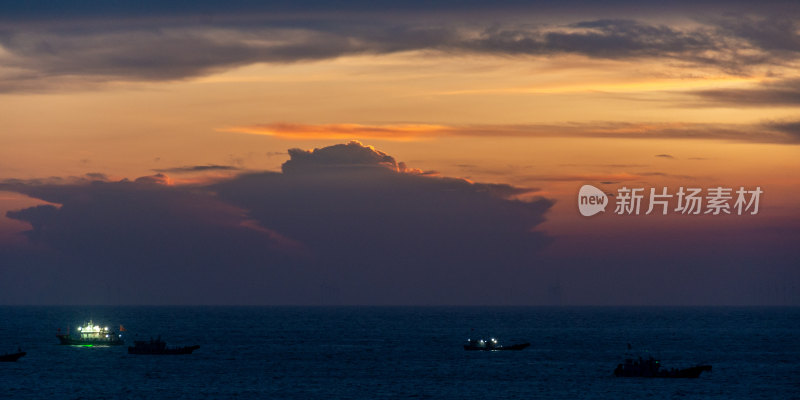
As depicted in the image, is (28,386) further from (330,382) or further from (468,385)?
(468,385)

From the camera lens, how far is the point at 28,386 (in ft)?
575

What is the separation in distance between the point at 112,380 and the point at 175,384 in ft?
44.7

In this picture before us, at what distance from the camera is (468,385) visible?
176 metres

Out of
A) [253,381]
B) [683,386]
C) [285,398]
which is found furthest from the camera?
[253,381]

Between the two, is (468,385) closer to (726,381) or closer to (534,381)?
(534,381)

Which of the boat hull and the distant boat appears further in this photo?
the distant boat

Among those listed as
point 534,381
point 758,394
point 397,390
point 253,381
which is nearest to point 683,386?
point 758,394

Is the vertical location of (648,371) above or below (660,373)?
above

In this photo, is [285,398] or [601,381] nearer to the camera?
[285,398]

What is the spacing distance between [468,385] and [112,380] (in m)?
62.8

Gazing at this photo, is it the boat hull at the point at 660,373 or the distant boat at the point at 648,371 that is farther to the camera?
the distant boat at the point at 648,371

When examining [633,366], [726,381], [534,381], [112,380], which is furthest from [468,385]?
[112,380]

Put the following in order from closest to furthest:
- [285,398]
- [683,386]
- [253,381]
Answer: [285,398], [683,386], [253,381]

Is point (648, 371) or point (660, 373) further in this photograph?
point (648, 371)
